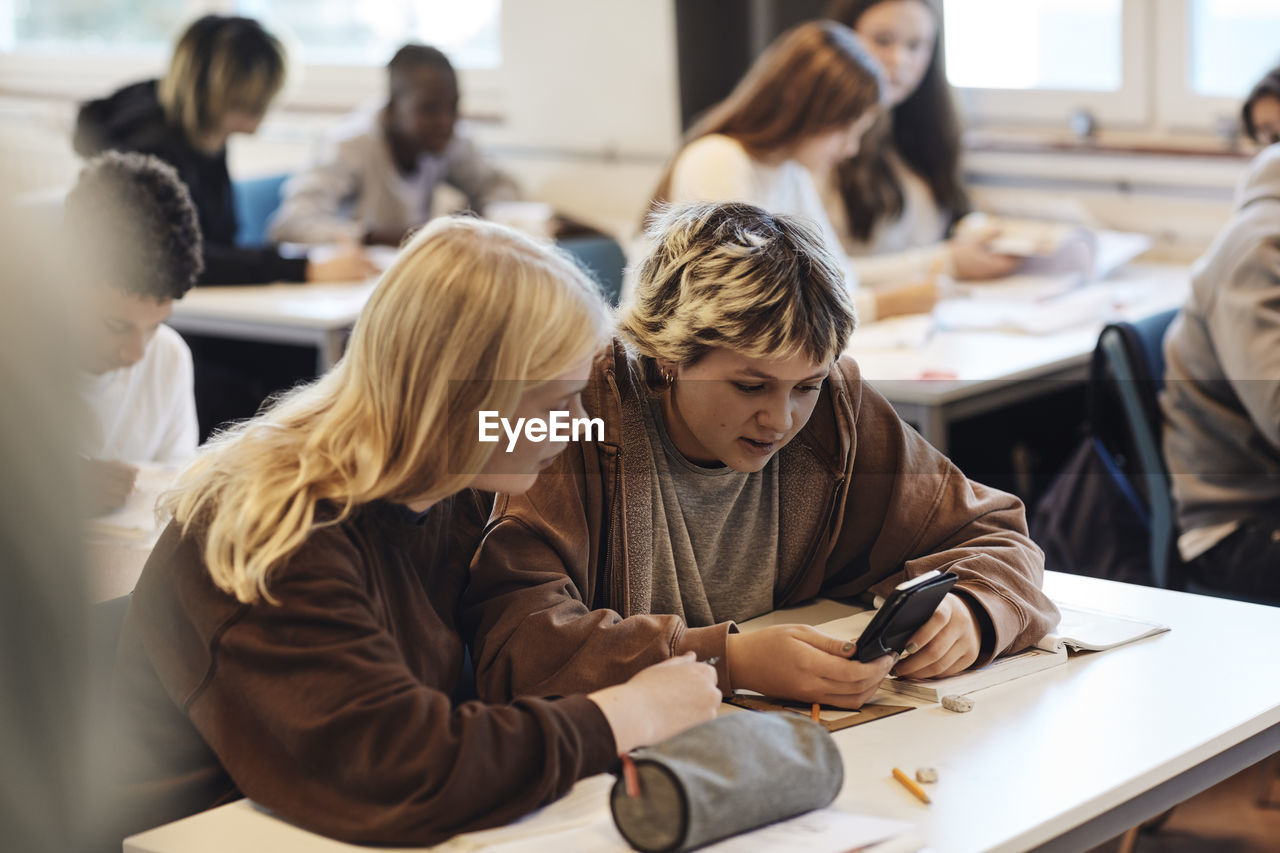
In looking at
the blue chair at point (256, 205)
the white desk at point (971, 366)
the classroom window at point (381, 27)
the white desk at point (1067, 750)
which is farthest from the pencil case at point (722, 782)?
the classroom window at point (381, 27)

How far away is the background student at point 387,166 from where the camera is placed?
3.95 metres

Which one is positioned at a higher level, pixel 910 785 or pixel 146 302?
pixel 146 302

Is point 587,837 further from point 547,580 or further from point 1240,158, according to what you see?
point 1240,158

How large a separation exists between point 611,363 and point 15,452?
1.06 m

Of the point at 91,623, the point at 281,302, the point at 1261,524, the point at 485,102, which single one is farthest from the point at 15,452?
the point at 485,102

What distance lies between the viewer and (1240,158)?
3.28 metres

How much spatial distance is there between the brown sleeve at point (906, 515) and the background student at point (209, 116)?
2174mm

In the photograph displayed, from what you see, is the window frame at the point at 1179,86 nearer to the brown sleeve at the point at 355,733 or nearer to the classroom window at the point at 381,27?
the classroom window at the point at 381,27

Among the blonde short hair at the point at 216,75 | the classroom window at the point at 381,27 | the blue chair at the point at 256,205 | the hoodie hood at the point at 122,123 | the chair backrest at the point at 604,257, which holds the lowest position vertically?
the chair backrest at the point at 604,257

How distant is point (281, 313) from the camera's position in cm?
310

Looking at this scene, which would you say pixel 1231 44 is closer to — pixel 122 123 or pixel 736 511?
pixel 736 511

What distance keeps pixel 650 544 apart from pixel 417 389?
408 mm

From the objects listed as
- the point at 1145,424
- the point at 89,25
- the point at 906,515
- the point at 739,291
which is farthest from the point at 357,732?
the point at 89,25

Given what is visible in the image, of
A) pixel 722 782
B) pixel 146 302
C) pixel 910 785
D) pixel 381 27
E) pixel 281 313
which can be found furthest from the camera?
pixel 381 27
